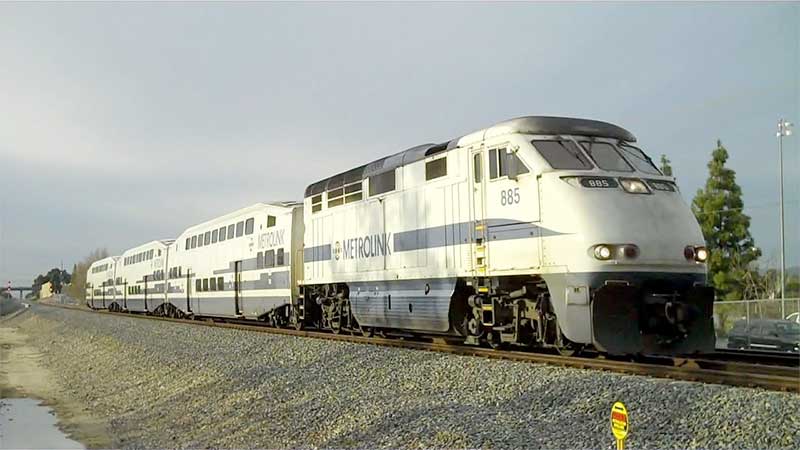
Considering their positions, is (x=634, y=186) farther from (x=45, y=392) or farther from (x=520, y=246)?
(x=45, y=392)

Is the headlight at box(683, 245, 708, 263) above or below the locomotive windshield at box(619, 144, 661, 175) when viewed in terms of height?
below

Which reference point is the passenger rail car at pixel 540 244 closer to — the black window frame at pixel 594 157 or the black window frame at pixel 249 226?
the black window frame at pixel 594 157

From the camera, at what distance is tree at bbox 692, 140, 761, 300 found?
31578mm

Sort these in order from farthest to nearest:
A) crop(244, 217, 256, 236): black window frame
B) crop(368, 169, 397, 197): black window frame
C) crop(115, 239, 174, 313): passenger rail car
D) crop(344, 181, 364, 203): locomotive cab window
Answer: crop(115, 239, 174, 313): passenger rail car
crop(244, 217, 256, 236): black window frame
crop(344, 181, 364, 203): locomotive cab window
crop(368, 169, 397, 197): black window frame

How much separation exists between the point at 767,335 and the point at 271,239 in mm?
14724

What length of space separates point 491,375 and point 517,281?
1927 mm

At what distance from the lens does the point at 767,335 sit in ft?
60.4

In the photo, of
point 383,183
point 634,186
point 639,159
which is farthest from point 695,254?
point 383,183

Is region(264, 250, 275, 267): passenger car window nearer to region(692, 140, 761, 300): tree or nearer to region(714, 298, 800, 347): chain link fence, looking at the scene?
region(714, 298, 800, 347): chain link fence

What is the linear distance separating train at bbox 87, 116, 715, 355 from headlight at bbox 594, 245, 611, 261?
0.02 m

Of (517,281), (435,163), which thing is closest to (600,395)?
(517,281)

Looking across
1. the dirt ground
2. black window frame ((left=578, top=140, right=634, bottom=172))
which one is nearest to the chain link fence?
black window frame ((left=578, top=140, right=634, bottom=172))

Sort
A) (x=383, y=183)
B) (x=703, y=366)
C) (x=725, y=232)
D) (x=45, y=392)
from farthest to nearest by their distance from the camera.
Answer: (x=725, y=232) → (x=45, y=392) → (x=383, y=183) → (x=703, y=366)

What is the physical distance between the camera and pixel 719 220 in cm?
3222
